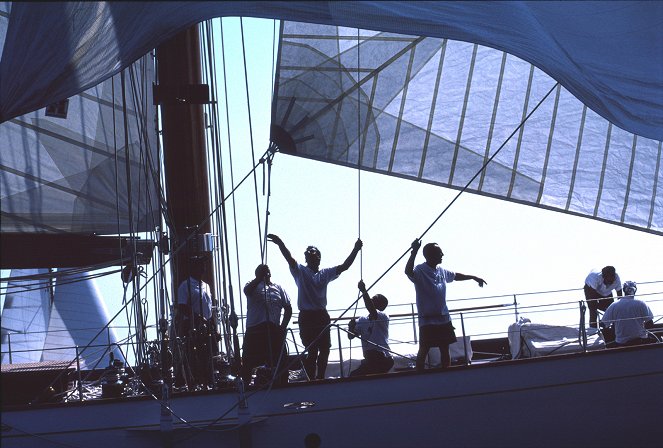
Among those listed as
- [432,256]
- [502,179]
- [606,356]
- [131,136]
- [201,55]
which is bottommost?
[606,356]

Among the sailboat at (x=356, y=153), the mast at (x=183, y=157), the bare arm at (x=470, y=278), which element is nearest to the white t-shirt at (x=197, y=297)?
Result: the sailboat at (x=356, y=153)

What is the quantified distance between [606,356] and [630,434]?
0.74 metres

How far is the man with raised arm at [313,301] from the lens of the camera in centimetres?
957

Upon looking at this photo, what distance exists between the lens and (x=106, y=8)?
7469 mm

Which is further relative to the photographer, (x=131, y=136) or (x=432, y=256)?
(x=131, y=136)

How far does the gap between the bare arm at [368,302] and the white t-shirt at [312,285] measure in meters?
0.44

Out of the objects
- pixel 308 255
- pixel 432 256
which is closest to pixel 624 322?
pixel 432 256

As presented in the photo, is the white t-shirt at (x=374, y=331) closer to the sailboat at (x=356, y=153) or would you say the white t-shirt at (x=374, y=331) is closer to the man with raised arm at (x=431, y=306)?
the man with raised arm at (x=431, y=306)

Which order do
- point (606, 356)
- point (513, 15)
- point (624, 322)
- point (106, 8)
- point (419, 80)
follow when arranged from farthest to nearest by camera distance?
→ point (419, 80)
point (624, 322)
point (606, 356)
point (513, 15)
point (106, 8)

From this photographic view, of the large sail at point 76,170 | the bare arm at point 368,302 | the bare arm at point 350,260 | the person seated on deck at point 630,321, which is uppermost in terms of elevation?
the large sail at point 76,170

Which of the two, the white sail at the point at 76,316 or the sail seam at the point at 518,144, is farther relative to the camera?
the white sail at the point at 76,316

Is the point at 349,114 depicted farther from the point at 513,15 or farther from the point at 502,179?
the point at 513,15

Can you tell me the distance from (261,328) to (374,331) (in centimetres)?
105

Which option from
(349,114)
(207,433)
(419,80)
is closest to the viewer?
(207,433)
